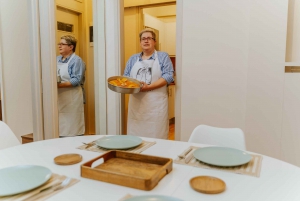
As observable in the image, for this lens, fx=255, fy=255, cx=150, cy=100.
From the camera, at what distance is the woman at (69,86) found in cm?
253

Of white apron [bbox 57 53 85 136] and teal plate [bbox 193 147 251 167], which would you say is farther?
white apron [bbox 57 53 85 136]

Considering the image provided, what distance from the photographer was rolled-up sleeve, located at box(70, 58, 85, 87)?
257 cm

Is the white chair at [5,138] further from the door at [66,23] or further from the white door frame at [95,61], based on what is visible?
the door at [66,23]

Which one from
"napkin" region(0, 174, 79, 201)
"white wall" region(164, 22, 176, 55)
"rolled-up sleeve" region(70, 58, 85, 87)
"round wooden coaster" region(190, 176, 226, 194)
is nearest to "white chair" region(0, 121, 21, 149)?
"napkin" region(0, 174, 79, 201)

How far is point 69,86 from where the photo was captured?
8.46ft

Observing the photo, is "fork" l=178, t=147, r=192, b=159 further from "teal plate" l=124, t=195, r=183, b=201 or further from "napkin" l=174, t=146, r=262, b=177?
"teal plate" l=124, t=195, r=183, b=201

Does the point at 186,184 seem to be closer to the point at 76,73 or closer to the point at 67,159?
the point at 67,159

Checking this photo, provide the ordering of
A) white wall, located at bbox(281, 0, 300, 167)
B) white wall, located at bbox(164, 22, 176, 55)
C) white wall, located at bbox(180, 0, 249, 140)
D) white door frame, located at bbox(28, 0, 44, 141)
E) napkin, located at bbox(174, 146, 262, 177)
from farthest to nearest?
white wall, located at bbox(164, 22, 176, 55), white door frame, located at bbox(28, 0, 44, 141), white wall, located at bbox(180, 0, 249, 140), white wall, located at bbox(281, 0, 300, 167), napkin, located at bbox(174, 146, 262, 177)

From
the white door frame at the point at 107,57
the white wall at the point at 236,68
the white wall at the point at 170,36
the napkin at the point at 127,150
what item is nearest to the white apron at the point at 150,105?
the white wall at the point at 236,68

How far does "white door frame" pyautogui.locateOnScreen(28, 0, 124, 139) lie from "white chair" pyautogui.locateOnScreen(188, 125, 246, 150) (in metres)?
1.30

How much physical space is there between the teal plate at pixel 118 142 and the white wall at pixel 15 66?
2.15 m

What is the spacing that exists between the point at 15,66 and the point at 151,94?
176 centimetres

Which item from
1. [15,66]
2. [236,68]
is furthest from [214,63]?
[15,66]

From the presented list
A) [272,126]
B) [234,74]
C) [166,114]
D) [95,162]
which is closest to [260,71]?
[234,74]
